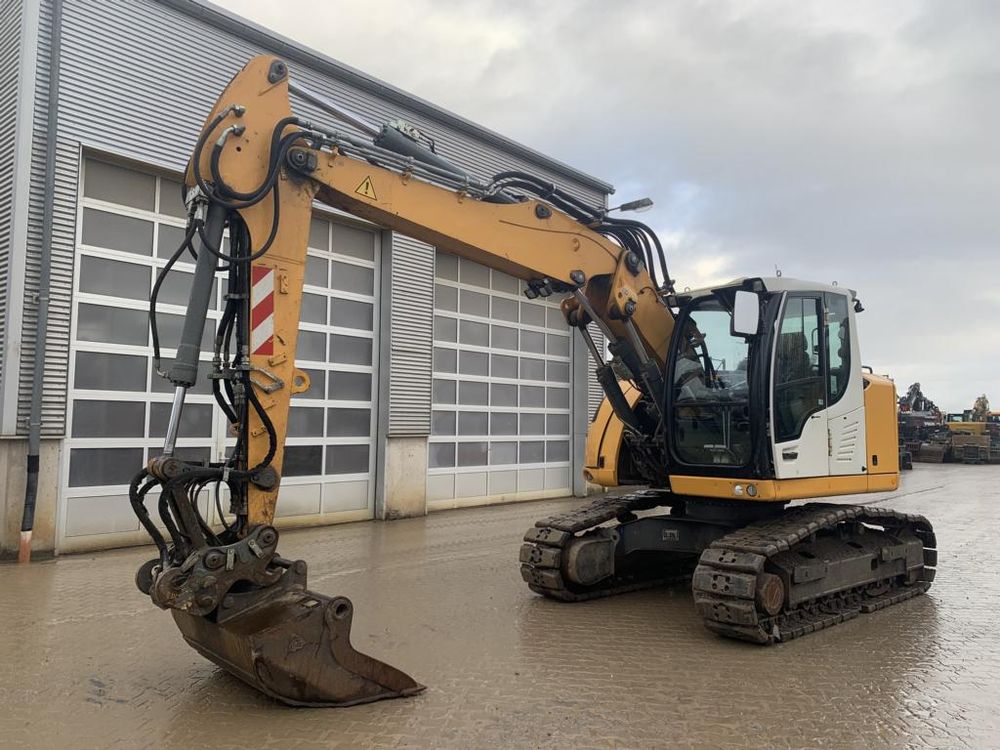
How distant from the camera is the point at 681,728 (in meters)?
4.31

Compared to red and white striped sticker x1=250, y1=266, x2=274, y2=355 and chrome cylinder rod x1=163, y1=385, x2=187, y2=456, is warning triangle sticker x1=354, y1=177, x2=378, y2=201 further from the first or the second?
chrome cylinder rod x1=163, y1=385, x2=187, y2=456

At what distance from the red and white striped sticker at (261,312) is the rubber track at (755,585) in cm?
358

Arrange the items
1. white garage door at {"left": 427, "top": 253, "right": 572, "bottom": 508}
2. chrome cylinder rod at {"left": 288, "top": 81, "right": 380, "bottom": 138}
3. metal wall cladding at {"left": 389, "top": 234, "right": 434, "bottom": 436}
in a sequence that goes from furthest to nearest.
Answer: white garage door at {"left": 427, "top": 253, "right": 572, "bottom": 508}, metal wall cladding at {"left": 389, "top": 234, "right": 434, "bottom": 436}, chrome cylinder rod at {"left": 288, "top": 81, "right": 380, "bottom": 138}

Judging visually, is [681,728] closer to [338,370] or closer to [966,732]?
[966,732]

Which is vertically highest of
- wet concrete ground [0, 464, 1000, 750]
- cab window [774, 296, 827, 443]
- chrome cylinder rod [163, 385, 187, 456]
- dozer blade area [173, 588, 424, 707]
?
cab window [774, 296, 827, 443]

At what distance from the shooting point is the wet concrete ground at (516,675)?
166 inches

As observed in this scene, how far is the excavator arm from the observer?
4.32 m

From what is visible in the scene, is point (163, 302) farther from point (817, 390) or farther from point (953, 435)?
point (953, 435)

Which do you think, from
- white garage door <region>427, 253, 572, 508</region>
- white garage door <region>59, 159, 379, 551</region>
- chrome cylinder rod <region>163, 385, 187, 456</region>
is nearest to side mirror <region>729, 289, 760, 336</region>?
chrome cylinder rod <region>163, 385, 187, 456</region>

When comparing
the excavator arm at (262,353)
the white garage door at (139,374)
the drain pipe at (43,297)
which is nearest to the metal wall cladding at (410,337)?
the white garage door at (139,374)

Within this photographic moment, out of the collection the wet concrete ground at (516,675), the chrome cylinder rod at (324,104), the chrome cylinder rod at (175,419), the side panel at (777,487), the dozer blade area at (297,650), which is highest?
the chrome cylinder rod at (324,104)

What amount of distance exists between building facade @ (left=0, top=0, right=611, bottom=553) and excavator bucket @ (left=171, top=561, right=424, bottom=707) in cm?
600

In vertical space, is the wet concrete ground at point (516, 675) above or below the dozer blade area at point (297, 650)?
below

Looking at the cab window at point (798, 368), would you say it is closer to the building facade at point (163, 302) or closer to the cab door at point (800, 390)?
the cab door at point (800, 390)
